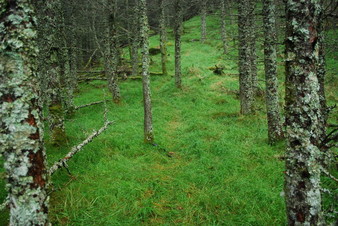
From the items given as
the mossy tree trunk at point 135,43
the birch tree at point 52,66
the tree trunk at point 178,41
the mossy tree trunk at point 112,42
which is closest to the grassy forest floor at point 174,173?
the birch tree at point 52,66

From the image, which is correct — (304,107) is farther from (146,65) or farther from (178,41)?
(178,41)

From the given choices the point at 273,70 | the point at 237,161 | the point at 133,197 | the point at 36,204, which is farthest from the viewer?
the point at 273,70

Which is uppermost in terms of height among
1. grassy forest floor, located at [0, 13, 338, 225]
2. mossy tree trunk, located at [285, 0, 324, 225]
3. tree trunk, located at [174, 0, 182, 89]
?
tree trunk, located at [174, 0, 182, 89]

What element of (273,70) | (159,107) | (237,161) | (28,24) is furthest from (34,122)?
(159,107)

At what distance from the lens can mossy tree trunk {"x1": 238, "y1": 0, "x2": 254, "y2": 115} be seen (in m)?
11.2

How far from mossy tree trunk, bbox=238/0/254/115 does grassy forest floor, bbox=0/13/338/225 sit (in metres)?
0.80

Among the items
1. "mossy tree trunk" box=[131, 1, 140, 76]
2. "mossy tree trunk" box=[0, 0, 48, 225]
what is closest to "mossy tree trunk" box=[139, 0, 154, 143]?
"mossy tree trunk" box=[0, 0, 48, 225]

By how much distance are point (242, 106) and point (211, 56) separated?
17857 millimetres

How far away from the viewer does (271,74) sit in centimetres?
891

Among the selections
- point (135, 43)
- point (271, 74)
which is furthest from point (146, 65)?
point (135, 43)

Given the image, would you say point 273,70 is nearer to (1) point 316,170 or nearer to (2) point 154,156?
(2) point 154,156

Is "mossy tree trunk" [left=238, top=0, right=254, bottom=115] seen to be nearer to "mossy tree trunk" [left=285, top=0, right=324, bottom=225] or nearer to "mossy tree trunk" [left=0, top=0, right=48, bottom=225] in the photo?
"mossy tree trunk" [left=285, top=0, right=324, bottom=225]

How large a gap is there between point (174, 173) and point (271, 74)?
506cm

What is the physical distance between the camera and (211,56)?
95.1 feet
